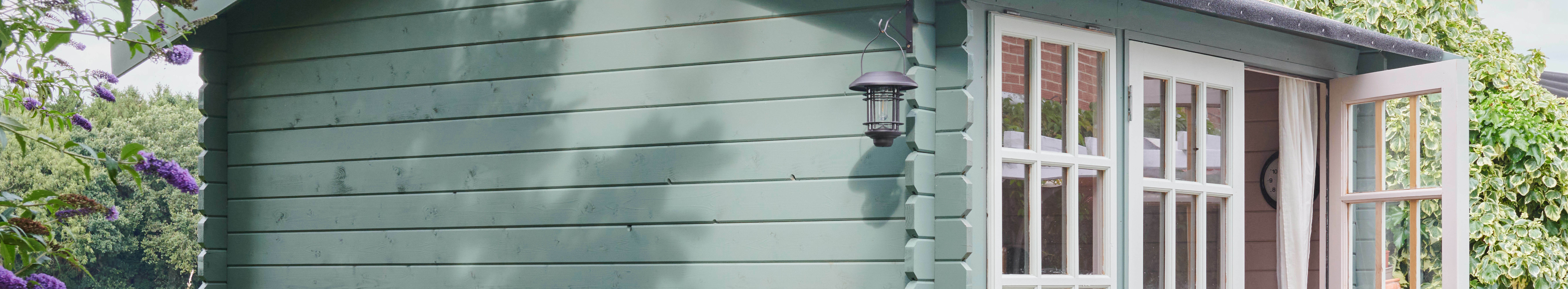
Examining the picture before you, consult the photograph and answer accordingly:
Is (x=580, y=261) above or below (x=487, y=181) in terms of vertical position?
below

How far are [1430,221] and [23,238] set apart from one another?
182 inches

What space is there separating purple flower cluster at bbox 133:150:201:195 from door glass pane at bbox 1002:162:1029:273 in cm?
215

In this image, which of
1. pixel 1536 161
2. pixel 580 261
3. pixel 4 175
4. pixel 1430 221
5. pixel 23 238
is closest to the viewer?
pixel 23 238

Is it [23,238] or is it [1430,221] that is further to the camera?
[1430,221]

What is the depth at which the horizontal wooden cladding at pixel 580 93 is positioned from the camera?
10.7ft

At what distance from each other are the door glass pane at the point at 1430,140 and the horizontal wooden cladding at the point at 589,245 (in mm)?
2511

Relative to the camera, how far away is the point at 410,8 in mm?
4051

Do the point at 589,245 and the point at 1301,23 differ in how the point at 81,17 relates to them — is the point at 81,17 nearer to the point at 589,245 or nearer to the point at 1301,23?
the point at 589,245

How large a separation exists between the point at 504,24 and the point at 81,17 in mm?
1828

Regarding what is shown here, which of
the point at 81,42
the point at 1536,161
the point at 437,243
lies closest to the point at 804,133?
the point at 437,243

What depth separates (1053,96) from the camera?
11.2ft

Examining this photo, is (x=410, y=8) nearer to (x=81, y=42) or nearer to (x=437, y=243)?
(x=437, y=243)

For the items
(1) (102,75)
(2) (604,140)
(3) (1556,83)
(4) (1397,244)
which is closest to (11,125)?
(1) (102,75)

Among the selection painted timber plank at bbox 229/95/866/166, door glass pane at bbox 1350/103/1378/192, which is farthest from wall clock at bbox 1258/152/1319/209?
painted timber plank at bbox 229/95/866/166
